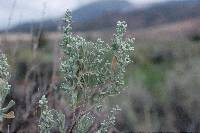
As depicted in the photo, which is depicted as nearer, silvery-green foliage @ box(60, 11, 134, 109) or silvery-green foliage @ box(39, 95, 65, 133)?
silvery-green foliage @ box(39, 95, 65, 133)

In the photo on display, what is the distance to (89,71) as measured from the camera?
3426 millimetres

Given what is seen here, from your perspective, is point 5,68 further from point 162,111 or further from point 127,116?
point 162,111

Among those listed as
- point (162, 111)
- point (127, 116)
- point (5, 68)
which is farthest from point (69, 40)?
point (162, 111)

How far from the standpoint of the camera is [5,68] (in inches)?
130

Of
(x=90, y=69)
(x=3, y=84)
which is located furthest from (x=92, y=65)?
(x=3, y=84)

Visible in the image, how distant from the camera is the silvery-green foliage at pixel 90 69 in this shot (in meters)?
3.38

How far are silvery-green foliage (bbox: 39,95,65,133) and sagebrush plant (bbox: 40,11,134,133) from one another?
0.05 feet

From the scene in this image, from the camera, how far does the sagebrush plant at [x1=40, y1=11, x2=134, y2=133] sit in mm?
3383

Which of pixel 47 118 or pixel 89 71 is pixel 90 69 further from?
pixel 47 118

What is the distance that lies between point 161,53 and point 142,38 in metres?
5.05

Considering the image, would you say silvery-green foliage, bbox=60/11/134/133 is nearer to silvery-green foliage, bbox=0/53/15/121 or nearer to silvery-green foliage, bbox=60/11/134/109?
silvery-green foliage, bbox=60/11/134/109

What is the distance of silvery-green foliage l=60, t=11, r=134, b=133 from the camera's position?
338 centimetres

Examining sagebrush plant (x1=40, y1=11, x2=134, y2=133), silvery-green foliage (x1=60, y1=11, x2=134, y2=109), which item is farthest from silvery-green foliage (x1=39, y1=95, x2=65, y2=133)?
silvery-green foliage (x1=60, y1=11, x2=134, y2=109)

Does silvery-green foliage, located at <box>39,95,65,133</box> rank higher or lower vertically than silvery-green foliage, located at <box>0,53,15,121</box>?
lower
